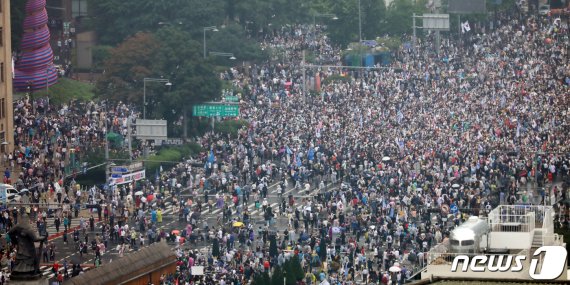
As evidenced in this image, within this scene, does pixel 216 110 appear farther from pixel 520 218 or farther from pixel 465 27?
pixel 520 218

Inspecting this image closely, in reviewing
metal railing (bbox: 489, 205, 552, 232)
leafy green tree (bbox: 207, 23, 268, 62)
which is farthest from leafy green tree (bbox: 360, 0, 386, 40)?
metal railing (bbox: 489, 205, 552, 232)

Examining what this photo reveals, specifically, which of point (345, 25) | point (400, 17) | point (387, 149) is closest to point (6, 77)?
point (387, 149)

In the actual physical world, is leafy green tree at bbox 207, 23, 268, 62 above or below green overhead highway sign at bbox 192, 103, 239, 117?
above

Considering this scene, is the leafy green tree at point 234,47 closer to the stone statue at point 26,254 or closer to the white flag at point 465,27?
the white flag at point 465,27

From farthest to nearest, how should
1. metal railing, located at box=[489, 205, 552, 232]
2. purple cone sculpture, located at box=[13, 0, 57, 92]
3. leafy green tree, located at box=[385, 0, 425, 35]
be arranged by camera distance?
leafy green tree, located at box=[385, 0, 425, 35] < purple cone sculpture, located at box=[13, 0, 57, 92] < metal railing, located at box=[489, 205, 552, 232]

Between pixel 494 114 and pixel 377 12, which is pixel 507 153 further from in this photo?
pixel 377 12

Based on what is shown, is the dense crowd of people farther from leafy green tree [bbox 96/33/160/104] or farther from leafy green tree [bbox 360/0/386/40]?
leafy green tree [bbox 96/33/160/104]
